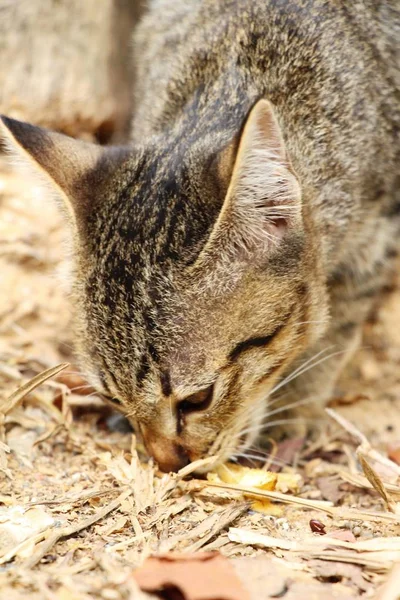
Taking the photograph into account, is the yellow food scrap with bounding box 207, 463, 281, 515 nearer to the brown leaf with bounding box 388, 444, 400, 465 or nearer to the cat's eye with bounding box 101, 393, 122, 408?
the cat's eye with bounding box 101, 393, 122, 408

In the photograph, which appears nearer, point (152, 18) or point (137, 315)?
point (137, 315)

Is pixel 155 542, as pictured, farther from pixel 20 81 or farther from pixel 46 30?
pixel 46 30

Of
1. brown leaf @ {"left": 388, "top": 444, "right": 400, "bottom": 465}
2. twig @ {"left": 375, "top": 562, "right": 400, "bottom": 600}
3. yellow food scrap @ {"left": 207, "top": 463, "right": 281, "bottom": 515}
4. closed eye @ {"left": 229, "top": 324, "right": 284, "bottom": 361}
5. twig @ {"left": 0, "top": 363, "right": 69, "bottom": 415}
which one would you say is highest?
closed eye @ {"left": 229, "top": 324, "right": 284, "bottom": 361}

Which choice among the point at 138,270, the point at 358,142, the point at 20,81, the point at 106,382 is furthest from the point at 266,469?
the point at 20,81

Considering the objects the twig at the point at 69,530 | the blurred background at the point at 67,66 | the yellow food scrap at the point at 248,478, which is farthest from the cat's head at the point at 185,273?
the blurred background at the point at 67,66

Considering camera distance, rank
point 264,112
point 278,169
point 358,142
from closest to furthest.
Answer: point 264,112 → point 278,169 → point 358,142

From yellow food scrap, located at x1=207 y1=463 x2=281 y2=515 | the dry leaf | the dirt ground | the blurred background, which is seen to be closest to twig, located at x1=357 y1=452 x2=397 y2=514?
the dirt ground
